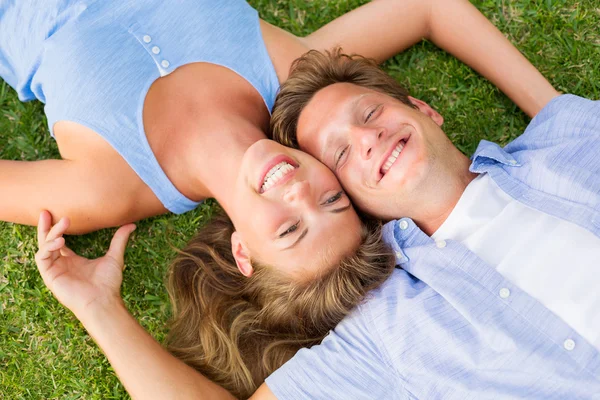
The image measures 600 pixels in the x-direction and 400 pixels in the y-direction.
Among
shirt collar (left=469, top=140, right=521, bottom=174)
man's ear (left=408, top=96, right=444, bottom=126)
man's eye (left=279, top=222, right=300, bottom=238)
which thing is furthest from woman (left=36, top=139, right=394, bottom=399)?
man's ear (left=408, top=96, right=444, bottom=126)

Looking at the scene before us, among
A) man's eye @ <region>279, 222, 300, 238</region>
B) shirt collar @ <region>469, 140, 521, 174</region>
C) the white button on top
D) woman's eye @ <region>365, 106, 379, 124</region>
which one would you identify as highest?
woman's eye @ <region>365, 106, 379, 124</region>

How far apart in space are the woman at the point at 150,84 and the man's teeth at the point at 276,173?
41 cm

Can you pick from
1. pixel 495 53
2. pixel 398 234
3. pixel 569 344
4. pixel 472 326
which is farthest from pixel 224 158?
pixel 569 344

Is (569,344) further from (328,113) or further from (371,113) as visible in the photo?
(328,113)

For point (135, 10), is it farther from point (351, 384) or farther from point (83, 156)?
point (351, 384)

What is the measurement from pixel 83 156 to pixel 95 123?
18 cm

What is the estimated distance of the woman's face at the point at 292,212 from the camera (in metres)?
2.60

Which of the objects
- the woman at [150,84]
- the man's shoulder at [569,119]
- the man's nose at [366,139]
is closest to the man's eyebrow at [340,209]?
the man's nose at [366,139]

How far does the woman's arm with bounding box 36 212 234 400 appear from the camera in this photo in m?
2.85

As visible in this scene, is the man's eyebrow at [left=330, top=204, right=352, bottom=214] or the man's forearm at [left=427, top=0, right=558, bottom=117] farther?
the man's forearm at [left=427, top=0, right=558, bottom=117]

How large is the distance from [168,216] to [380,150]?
58.7 inches

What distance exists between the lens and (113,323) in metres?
2.99

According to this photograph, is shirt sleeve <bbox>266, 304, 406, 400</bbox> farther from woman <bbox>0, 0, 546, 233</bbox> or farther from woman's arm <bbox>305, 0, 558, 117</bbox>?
Answer: woman's arm <bbox>305, 0, 558, 117</bbox>

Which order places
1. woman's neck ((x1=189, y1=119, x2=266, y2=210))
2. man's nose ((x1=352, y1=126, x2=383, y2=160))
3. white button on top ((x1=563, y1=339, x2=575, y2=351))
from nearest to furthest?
1. white button on top ((x1=563, y1=339, x2=575, y2=351))
2. man's nose ((x1=352, y1=126, x2=383, y2=160))
3. woman's neck ((x1=189, y1=119, x2=266, y2=210))
